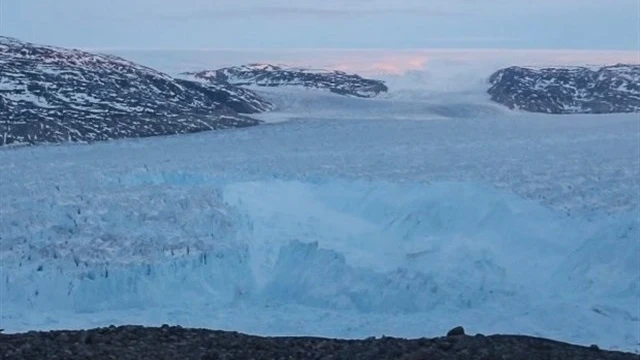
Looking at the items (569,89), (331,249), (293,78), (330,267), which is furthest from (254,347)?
(293,78)

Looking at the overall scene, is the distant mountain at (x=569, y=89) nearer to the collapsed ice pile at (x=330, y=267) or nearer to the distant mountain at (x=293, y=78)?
the distant mountain at (x=293, y=78)

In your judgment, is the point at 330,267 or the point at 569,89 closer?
the point at 330,267

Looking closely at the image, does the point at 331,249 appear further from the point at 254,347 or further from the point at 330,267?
the point at 254,347

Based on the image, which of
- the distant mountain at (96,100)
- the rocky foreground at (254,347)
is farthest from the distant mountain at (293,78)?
the rocky foreground at (254,347)

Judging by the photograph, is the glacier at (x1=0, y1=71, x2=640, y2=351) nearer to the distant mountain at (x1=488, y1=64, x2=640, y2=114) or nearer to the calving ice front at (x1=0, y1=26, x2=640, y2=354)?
the calving ice front at (x1=0, y1=26, x2=640, y2=354)

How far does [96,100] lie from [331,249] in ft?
124

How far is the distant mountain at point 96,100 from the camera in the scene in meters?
37.7

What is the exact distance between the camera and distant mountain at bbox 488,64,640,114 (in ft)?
181

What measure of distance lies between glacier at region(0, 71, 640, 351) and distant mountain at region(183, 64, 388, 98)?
50521 millimetres

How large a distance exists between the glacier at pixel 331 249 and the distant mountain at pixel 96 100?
1733 cm

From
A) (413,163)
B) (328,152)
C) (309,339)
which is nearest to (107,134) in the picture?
(328,152)

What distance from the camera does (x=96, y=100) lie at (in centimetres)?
4794

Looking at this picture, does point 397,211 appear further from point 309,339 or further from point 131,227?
point 309,339

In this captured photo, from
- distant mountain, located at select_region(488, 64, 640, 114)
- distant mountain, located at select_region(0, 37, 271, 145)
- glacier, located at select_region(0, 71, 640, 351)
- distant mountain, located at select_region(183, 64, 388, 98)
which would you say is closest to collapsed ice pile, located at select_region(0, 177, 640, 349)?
glacier, located at select_region(0, 71, 640, 351)
